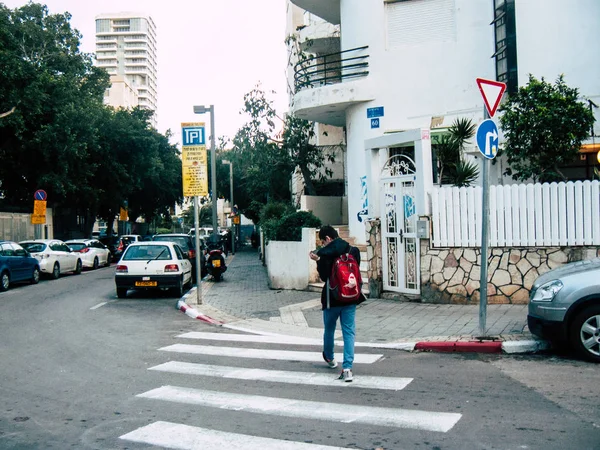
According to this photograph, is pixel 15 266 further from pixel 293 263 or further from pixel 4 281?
pixel 293 263

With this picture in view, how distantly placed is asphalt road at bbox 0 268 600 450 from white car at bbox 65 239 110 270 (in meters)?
20.3

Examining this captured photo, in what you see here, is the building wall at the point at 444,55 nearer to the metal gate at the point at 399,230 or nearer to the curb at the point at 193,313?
the metal gate at the point at 399,230

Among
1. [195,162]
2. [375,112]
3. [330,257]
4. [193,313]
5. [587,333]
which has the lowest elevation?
[193,313]

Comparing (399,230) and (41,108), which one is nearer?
(399,230)

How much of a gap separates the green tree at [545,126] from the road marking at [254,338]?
7.46 m

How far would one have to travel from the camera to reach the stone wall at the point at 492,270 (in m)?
11.6

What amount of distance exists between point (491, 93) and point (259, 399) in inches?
215

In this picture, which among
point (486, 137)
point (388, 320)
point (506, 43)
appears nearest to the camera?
point (486, 137)

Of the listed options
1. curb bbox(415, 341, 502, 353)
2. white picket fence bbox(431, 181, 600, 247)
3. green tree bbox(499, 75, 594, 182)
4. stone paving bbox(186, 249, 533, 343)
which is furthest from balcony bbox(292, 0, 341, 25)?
curb bbox(415, 341, 502, 353)

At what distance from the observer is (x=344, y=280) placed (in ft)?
23.1

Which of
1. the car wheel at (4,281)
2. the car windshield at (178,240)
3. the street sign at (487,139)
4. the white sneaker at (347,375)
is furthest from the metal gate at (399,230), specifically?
the car wheel at (4,281)

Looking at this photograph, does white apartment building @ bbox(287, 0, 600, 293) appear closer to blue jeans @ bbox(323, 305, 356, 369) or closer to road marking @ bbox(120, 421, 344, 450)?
blue jeans @ bbox(323, 305, 356, 369)

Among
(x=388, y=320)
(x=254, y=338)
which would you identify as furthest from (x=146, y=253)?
(x=388, y=320)

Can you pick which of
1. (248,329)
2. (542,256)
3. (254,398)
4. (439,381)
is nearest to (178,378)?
(254,398)
